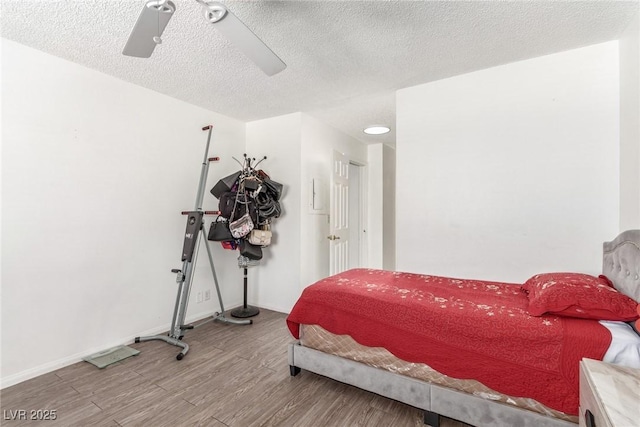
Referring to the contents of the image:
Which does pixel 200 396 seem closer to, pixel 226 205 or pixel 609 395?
pixel 226 205

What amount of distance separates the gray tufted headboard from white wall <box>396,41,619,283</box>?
11.8 inches

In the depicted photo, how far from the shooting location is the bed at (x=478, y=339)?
1373 mm

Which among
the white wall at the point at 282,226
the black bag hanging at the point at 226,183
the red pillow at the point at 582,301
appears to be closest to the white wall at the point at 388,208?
the white wall at the point at 282,226

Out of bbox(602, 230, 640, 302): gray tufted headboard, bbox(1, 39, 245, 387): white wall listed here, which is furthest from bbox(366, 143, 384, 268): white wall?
bbox(602, 230, 640, 302): gray tufted headboard

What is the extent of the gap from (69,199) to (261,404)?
2.24m

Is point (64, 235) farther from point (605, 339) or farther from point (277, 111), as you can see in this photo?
point (605, 339)

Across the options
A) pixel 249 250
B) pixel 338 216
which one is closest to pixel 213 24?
pixel 249 250

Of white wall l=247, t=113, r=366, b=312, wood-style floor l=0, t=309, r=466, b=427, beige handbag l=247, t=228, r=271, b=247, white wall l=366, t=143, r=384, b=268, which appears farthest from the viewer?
white wall l=366, t=143, r=384, b=268

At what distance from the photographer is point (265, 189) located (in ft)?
10.9

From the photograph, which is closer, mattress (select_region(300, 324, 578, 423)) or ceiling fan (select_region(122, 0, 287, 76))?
ceiling fan (select_region(122, 0, 287, 76))

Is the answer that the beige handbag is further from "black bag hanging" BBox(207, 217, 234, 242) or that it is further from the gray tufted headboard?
the gray tufted headboard

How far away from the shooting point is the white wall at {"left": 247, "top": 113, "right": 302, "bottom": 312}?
142 inches

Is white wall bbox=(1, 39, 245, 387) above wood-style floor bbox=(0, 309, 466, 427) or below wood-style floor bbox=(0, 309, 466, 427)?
above

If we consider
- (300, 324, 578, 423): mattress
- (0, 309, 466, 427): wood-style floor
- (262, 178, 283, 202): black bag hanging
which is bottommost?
(0, 309, 466, 427): wood-style floor
